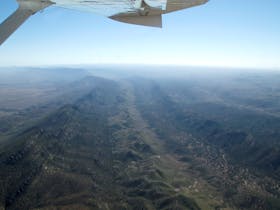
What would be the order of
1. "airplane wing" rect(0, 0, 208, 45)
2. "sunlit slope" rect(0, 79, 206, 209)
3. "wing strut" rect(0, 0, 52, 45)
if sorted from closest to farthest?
1. "wing strut" rect(0, 0, 52, 45)
2. "airplane wing" rect(0, 0, 208, 45)
3. "sunlit slope" rect(0, 79, 206, 209)

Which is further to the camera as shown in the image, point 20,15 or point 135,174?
point 135,174

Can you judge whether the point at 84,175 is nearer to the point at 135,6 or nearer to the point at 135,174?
the point at 135,174

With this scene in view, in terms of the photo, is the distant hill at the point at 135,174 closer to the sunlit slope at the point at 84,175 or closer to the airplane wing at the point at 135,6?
the sunlit slope at the point at 84,175

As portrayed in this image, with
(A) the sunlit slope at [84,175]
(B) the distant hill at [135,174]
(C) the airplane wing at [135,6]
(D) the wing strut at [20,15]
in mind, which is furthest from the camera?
A: (B) the distant hill at [135,174]

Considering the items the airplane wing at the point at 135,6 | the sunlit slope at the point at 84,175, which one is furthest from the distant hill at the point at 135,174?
the airplane wing at the point at 135,6

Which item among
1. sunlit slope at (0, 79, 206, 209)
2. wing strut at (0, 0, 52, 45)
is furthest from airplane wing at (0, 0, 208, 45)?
sunlit slope at (0, 79, 206, 209)

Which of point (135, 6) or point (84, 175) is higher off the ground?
point (135, 6)

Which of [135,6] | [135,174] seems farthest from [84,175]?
[135,6]

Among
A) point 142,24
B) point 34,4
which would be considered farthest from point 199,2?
point 34,4

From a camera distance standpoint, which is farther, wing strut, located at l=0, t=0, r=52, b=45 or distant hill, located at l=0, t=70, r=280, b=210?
distant hill, located at l=0, t=70, r=280, b=210

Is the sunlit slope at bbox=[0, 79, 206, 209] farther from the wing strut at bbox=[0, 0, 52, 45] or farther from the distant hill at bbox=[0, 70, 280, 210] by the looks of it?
the wing strut at bbox=[0, 0, 52, 45]
